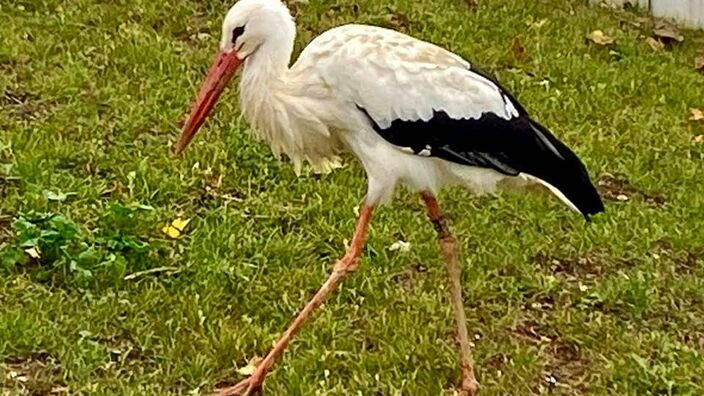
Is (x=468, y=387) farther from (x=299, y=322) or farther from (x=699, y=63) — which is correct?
(x=699, y=63)

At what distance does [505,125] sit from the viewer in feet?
14.7

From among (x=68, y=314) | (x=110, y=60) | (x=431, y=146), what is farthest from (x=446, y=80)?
(x=110, y=60)

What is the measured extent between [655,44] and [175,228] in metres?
4.00

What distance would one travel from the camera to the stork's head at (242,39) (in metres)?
4.31

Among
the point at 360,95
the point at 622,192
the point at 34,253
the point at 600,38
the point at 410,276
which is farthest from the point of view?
the point at 600,38

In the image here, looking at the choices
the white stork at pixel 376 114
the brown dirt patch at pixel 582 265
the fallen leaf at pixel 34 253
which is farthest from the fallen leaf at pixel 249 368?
the brown dirt patch at pixel 582 265

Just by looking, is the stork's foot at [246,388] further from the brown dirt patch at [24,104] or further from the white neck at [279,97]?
the brown dirt patch at [24,104]

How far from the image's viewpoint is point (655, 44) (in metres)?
8.30

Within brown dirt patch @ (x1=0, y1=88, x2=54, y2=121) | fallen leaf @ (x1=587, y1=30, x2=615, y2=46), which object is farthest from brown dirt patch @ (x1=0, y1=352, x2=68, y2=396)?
fallen leaf @ (x1=587, y1=30, x2=615, y2=46)

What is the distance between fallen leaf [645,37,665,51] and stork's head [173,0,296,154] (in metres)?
4.31

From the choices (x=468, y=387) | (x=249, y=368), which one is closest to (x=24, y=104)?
(x=249, y=368)

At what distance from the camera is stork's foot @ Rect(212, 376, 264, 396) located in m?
4.27

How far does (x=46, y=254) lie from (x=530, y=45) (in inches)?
145

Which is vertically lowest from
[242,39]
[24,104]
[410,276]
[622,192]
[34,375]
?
[622,192]
